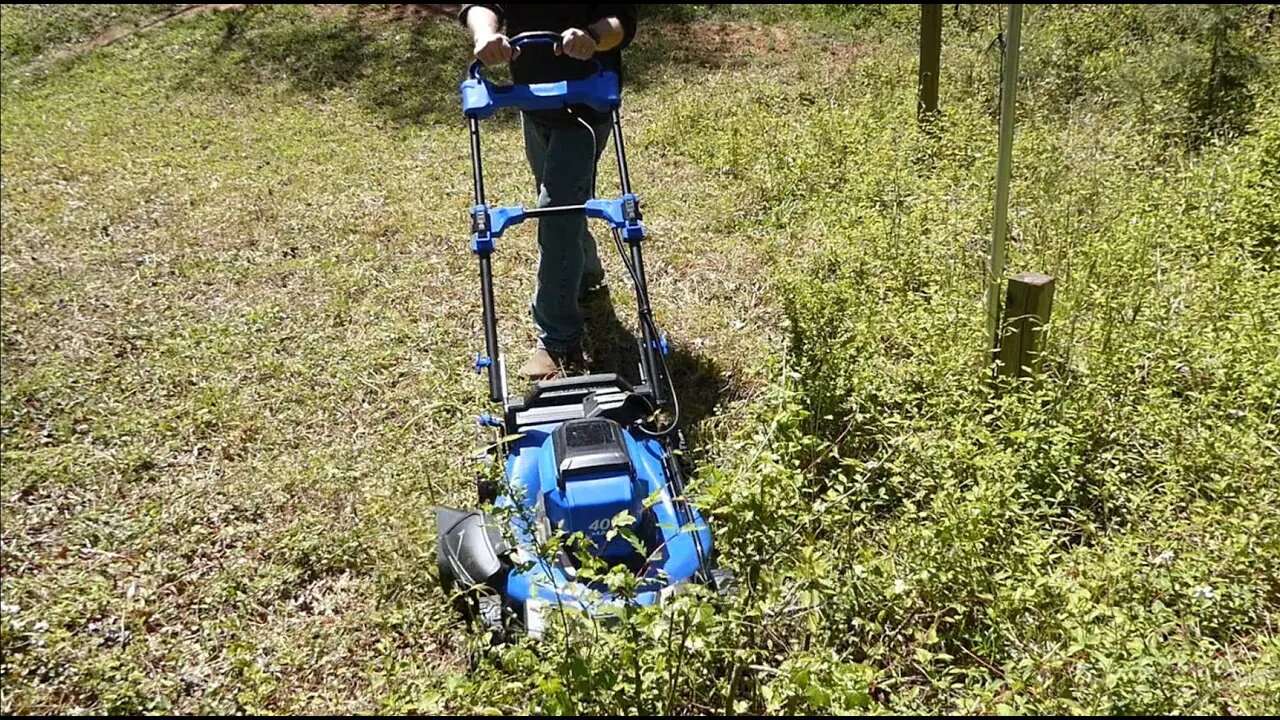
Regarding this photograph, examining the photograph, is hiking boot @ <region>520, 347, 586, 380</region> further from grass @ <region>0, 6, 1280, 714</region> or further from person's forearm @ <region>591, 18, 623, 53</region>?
person's forearm @ <region>591, 18, 623, 53</region>

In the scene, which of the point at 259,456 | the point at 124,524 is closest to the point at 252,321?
the point at 259,456

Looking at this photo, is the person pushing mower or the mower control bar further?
the person pushing mower

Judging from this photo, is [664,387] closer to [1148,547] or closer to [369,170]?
[1148,547]

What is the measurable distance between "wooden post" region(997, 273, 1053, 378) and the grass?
0.56 ft

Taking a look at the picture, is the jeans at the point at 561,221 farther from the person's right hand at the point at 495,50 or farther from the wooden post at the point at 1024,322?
the wooden post at the point at 1024,322

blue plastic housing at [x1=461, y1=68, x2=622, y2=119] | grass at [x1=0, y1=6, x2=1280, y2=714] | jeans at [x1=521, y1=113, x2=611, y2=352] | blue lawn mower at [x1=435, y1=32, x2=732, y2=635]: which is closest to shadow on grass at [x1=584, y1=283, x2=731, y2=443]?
grass at [x1=0, y1=6, x2=1280, y2=714]

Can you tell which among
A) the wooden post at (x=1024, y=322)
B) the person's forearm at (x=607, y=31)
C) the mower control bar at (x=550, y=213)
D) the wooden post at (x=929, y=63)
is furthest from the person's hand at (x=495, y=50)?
the wooden post at (x=929, y=63)

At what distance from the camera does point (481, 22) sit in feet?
10.6

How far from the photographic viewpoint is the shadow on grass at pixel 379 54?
813 cm

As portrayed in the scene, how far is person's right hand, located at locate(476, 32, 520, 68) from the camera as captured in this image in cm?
304

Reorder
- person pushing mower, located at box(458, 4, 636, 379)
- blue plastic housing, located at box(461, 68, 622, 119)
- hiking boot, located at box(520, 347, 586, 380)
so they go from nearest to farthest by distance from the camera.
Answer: blue plastic housing, located at box(461, 68, 622, 119)
person pushing mower, located at box(458, 4, 636, 379)
hiking boot, located at box(520, 347, 586, 380)

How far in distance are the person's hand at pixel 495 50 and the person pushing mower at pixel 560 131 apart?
0.35 ft

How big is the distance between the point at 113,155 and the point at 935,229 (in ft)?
18.9

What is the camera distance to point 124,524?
3.10 meters
